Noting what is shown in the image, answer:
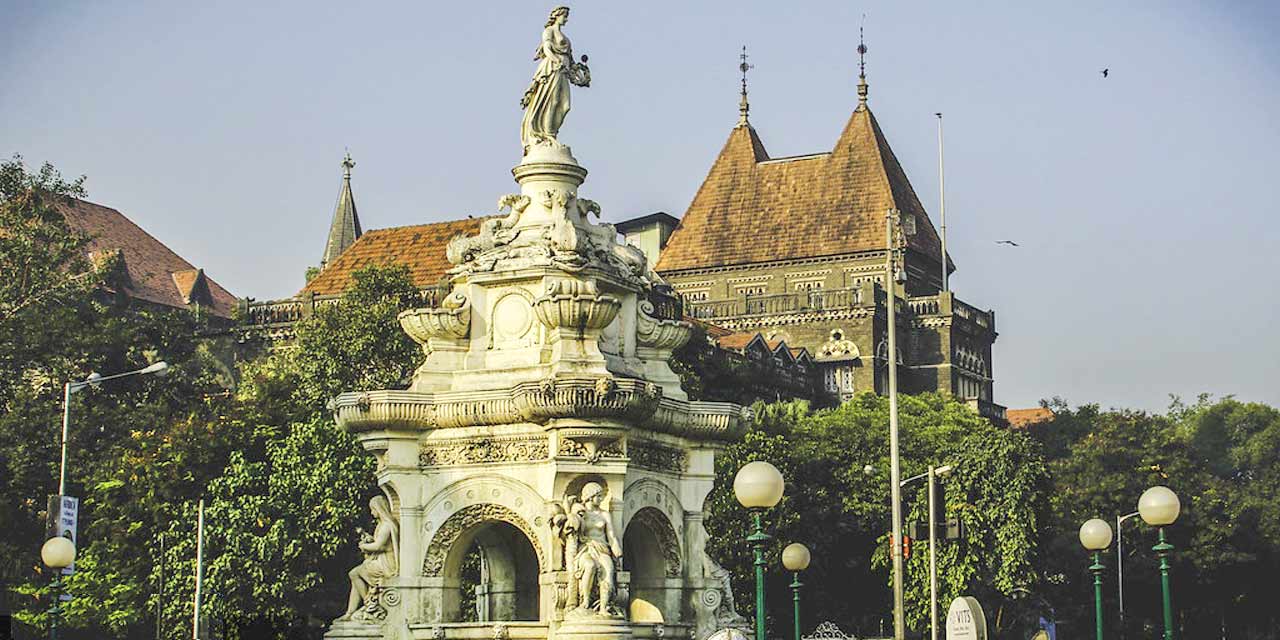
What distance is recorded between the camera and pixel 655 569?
80.2ft

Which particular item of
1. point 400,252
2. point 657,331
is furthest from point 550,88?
point 400,252

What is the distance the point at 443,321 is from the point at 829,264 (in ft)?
314

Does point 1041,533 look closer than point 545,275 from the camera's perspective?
No

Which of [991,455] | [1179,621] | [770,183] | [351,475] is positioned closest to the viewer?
[351,475]

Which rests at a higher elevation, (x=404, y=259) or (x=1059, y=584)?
(x=404, y=259)

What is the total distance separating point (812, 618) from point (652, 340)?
37373 mm

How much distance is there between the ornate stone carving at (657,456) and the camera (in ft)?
76.7

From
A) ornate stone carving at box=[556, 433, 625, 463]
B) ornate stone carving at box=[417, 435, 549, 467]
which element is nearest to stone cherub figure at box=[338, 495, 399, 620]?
ornate stone carving at box=[417, 435, 549, 467]

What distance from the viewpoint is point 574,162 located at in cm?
2442

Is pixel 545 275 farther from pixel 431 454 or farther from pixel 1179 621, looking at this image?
pixel 1179 621

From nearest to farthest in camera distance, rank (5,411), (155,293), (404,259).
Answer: (5,411)
(404,259)
(155,293)

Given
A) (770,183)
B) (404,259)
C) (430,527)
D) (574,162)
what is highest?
(770,183)

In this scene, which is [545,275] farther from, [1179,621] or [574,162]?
[1179,621]

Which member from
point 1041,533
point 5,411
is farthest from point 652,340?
point 1041,533
